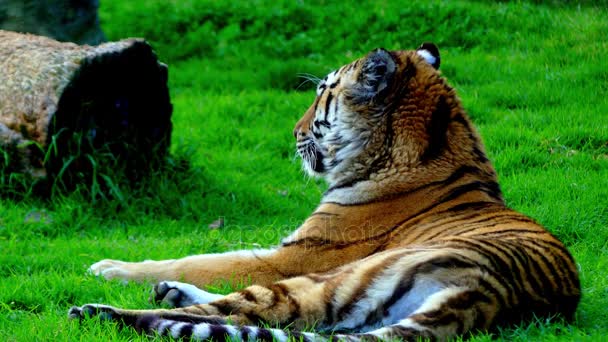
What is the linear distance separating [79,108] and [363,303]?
12.1 ft

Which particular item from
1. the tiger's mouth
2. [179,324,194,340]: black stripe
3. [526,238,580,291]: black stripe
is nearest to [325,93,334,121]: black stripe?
the tiger's mouth

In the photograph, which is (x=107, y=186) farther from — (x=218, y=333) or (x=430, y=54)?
(x=218, y=333)

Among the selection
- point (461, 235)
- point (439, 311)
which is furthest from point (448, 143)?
point (439, 311)

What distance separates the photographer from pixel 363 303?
392cm

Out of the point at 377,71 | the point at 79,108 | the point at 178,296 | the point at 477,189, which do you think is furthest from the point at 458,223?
the point at 79,108

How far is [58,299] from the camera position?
4.83m

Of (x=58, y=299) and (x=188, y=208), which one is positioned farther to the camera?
(x=188, y=208)

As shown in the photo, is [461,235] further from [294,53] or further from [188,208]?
[294,53]

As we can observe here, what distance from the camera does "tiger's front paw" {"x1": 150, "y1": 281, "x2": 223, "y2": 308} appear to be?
451cm

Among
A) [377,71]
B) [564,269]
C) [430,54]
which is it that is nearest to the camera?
[564,269]

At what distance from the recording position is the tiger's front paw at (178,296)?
14.8ft

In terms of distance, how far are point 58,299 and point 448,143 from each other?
7.31 feet

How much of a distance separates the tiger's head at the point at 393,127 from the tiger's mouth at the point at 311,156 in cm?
11

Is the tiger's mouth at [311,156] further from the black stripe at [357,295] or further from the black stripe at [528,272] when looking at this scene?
the black stripe at [528,272]
